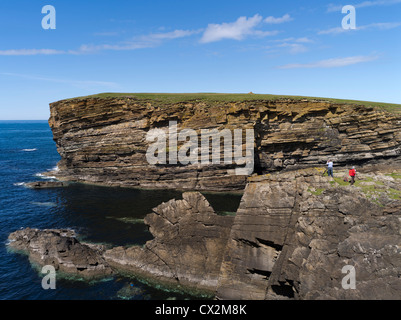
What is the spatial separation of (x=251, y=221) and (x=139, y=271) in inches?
426

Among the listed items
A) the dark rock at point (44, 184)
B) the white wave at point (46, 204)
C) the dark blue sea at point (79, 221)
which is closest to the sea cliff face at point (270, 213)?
the dark blue sea at point (79, 221)

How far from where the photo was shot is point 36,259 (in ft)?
79.3

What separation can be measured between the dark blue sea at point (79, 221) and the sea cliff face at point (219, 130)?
A: 3838 mm

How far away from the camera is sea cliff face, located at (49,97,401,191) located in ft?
139

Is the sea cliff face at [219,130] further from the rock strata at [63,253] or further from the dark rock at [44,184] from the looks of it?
the rock strata at [63,253]

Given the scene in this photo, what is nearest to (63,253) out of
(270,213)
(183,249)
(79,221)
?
(79,221)

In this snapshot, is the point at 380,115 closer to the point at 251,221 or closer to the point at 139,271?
the point at 251,221

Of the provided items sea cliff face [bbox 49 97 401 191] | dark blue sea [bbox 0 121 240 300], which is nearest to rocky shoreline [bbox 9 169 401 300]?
dark blue sea [bbox 0 121 240 300]

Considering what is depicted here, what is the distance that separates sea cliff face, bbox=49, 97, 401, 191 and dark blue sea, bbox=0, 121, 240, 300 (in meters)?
3.84

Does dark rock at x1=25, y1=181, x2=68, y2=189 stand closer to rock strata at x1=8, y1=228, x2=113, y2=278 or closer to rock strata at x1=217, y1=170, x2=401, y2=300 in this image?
rock strata at x1=8, y1=228, x2=113, y2=278

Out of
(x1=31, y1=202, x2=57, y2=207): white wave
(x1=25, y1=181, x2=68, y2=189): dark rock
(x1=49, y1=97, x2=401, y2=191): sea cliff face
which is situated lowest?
(x1=31, y1=202, x2=57, y2=207): white wave

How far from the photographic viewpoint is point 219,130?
42.9 meters

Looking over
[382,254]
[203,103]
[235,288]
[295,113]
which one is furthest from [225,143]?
[382,254]

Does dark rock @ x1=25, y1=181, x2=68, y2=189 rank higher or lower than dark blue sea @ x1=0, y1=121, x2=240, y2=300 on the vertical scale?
higher
